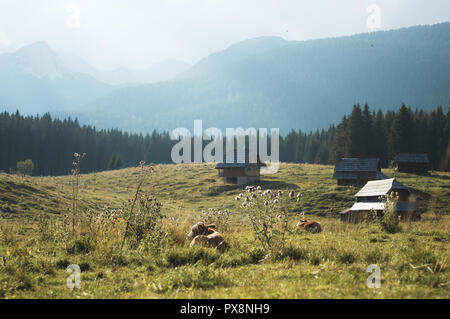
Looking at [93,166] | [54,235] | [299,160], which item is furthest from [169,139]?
[54,235]

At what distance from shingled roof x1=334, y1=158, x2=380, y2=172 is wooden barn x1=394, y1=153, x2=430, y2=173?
14663 mm

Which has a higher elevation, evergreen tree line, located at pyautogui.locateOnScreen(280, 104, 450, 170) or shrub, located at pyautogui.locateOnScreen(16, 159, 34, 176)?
evergreen tree line, located at pyautogui.locateOnScreen(280, 104, 450, 170)

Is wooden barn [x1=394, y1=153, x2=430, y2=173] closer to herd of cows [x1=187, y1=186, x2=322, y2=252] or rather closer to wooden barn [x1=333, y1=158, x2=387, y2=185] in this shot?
wooden barn [x1=333, y1=158, x2=387, y2=185]

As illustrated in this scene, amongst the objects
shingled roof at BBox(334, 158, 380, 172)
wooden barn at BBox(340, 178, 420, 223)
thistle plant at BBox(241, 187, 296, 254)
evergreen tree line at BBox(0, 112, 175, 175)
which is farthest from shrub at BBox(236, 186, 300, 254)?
evergreen tree line at BBox(0, 112, 175, 175)

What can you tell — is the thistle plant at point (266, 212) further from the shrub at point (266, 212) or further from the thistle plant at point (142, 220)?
the thistle plant at point (142, 220)

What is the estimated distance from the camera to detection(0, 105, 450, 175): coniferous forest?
7962 cm

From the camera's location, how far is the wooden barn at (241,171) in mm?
63500

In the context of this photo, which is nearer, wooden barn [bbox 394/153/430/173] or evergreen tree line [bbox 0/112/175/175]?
wooden barn [bbox 394/153/430/173]

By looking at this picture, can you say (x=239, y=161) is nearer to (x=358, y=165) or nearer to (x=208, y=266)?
(x=358, y=165)

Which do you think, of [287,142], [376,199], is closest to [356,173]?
[376,199]

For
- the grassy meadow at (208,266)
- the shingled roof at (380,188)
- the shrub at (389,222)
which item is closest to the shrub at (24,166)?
the shingled roof at (380,188)

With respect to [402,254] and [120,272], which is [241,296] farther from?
[402,254]

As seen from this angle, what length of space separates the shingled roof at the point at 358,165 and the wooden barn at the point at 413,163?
577 inches

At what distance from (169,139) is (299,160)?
57.5 metres
